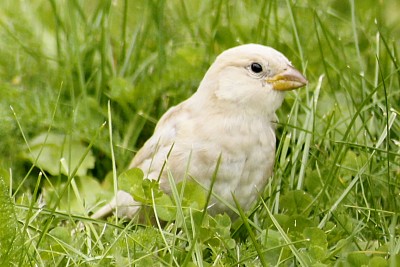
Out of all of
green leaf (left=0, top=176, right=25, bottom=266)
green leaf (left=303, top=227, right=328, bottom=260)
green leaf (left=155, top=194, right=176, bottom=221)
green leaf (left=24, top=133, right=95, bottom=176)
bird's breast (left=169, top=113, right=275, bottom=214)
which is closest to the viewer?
green leaf (left=0, top=176, right=25, bottom=266)

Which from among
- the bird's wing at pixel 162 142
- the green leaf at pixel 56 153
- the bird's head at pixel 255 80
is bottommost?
the green leaf at pixel 56 153

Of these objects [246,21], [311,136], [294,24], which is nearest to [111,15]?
[246,21]

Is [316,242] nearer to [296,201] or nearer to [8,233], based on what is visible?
[296,201]

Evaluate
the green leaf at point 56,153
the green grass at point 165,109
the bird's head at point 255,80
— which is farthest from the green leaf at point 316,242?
the green leaf at point 56,153

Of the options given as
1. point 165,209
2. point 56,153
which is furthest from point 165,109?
point 165,209

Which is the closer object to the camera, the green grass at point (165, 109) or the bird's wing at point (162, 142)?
the green grass at point (165, 109)

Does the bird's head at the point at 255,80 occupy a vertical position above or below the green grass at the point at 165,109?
above

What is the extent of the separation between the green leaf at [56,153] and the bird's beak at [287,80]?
3.01ft

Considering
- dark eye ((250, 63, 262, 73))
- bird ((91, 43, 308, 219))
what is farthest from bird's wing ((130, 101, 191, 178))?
dark eye ((250, 63, 262, 73))

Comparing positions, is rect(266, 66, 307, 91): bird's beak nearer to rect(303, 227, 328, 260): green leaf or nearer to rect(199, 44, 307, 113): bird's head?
rect(199, 44, 307, 113): bird's head

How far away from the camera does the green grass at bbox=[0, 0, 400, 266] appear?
Answer: 3.26 meters

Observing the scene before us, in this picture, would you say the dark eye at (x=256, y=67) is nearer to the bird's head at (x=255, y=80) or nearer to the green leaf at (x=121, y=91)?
the bird's head at (x=255, y=80)

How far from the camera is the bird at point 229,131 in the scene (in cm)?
364

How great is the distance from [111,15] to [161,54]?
0.39m
